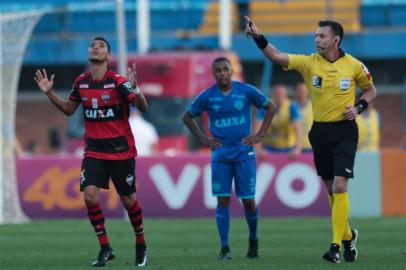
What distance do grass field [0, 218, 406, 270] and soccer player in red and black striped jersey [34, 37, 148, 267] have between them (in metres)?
0.53

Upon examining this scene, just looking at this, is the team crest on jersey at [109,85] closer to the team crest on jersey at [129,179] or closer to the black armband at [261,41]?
the team crest on jersey at [129,179]

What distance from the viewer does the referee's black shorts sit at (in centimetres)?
1179

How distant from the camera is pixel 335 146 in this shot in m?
11.9

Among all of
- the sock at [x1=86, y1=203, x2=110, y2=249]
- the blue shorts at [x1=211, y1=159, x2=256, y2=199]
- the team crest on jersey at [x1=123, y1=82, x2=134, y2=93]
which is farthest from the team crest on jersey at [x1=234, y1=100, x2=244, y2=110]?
the sock at [x1=86, y1=203, x2=110, y2=249]

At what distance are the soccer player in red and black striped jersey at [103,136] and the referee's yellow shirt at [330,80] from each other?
167 cm

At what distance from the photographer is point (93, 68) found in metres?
11.8

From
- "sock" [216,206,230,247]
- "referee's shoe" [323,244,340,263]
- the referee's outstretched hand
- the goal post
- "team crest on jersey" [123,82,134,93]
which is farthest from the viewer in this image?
the goal post

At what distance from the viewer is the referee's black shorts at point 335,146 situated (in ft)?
38.7

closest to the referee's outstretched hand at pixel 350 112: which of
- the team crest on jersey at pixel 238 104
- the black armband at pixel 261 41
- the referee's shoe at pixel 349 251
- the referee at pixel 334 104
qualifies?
the referee at pixel 334 104

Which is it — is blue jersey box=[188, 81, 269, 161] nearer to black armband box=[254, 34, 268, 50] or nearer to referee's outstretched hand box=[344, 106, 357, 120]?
black armband box=[254, 34, 268, 50]

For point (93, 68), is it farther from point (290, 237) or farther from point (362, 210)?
point (362, 210)

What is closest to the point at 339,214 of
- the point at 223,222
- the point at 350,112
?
the point at 350,112

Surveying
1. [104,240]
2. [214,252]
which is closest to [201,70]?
[214,252]

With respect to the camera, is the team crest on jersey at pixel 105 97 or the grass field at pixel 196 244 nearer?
the team crest on jersey at pixel 105 97
